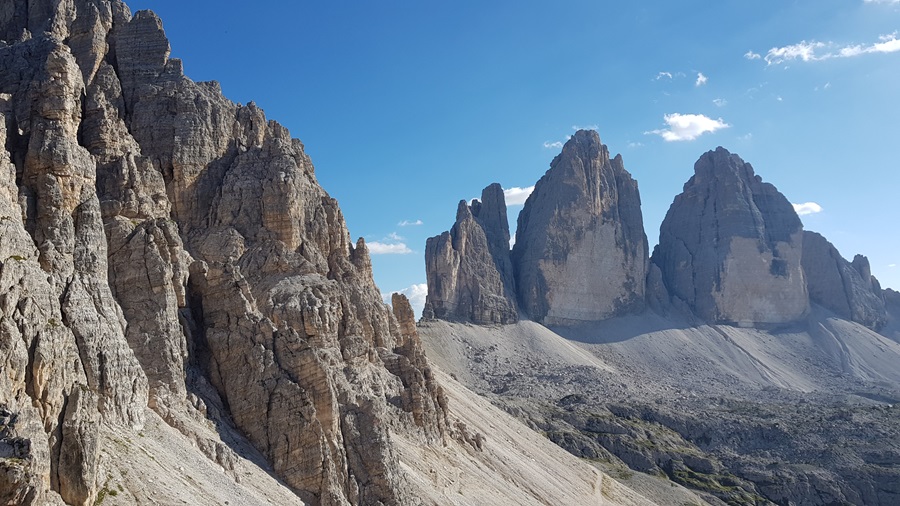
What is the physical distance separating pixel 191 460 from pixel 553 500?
44.6 meters

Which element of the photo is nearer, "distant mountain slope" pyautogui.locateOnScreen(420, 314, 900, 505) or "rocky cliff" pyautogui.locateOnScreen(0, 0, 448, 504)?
"rocky cliff" pyautogui.locateOnScreen(0, 0, 448, 504)

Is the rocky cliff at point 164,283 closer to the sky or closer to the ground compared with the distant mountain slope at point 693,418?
closer to the sky

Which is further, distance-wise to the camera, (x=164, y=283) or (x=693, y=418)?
(x=693, y=418)

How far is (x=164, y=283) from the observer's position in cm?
4981

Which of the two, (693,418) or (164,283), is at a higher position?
(164,283)

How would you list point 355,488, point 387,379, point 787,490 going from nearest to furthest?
point 355,488
point 387,379
point 787,490

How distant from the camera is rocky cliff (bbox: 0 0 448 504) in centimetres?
3647

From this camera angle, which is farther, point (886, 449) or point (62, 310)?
point (886, 449)

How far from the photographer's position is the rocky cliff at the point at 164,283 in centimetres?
3647

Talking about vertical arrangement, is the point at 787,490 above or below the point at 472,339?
below

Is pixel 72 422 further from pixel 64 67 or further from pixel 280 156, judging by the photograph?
pixel 280 156

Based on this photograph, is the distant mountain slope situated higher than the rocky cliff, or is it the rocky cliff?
the rocky cliff

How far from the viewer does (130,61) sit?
75.8 metres

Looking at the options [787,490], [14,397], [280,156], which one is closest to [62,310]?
[14,397]
